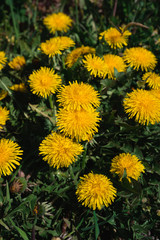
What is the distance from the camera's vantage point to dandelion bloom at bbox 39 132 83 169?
1787mm

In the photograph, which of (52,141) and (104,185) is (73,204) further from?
(52,141)

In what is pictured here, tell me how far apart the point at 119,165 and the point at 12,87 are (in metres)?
1.48

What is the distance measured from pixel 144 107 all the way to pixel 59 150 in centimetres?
83

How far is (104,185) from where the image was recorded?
174 centimetres

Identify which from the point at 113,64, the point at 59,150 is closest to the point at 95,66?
the point at 113,64

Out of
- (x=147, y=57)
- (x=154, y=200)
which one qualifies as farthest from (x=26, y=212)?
(x=147, y=57)

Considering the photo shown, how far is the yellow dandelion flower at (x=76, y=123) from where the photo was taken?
1.81 metres

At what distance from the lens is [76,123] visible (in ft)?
6.00

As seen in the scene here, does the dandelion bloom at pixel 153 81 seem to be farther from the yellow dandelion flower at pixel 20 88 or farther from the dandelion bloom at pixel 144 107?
the yellow dandelion flower at pixel 20 88

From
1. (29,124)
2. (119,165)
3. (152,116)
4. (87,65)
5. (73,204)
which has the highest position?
(87,65)

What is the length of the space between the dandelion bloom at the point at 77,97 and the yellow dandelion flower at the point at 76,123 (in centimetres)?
5

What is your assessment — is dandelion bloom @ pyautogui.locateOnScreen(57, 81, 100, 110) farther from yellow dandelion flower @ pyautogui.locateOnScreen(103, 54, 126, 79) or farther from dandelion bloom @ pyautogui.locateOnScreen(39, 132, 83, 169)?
yellow dandelion flower @ pyautogui.locateOnScreen(103, 54, 126, 79)

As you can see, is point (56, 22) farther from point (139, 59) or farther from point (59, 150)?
point (59, 150)

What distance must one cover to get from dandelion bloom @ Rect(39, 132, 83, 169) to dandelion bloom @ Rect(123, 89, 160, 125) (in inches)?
23.4
